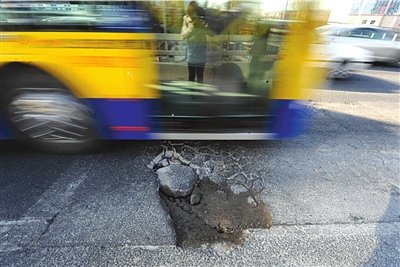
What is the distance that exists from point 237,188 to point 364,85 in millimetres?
5701

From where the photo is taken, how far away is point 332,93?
18.4ft

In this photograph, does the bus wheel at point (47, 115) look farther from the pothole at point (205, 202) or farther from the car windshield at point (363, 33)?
the car windshield at point (363, 33)

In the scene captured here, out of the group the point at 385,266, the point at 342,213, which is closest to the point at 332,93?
the point at 342,213

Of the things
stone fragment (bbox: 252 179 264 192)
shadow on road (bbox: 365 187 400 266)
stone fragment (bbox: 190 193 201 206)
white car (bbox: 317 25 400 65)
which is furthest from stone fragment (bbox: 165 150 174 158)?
white car (bbox: 317 25 400 65)

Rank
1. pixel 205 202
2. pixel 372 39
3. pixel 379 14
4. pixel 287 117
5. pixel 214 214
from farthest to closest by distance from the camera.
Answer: pixel 379 14 < pixel 372 39 < pixel 287 117 < pixel 205 202 < pixel 214 214

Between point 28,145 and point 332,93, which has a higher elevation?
point 28,145

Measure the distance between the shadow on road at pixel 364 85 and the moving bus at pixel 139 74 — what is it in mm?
4064

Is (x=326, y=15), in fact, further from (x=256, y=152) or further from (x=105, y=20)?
(x=105, y=20)

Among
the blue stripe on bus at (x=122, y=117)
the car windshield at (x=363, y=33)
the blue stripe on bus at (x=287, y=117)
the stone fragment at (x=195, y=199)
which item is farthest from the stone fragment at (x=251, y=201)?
the car windshield at (x=363, y=33)

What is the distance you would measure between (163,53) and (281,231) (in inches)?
78.2

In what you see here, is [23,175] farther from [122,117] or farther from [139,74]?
[139,74]

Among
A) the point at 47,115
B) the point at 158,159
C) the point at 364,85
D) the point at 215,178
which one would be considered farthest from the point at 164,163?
the point at 364,85

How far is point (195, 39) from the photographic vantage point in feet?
8.41

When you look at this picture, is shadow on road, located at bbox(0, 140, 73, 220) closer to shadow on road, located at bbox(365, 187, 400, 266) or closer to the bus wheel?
the bus wheel
